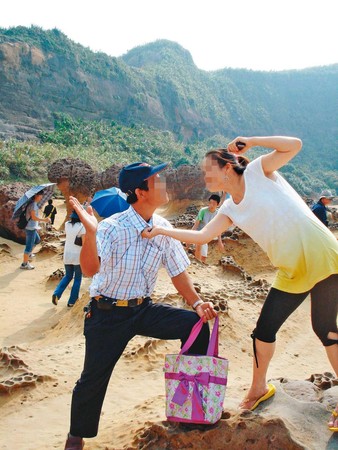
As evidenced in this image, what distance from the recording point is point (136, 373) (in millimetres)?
3820

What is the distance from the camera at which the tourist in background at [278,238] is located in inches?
87.0

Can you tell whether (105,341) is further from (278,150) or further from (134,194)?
(278,150)

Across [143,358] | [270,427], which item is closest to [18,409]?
[143,358]

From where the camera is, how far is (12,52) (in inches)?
1697

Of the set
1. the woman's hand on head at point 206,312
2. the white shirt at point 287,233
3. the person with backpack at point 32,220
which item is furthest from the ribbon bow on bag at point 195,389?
the person with backpack at point 32,220

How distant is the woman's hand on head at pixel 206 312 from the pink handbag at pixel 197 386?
222 mm

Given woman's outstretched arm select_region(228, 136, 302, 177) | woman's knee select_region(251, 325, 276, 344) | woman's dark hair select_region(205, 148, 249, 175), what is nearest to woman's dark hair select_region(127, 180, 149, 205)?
woman's dark hair select_region(205, 148, 249, 175)

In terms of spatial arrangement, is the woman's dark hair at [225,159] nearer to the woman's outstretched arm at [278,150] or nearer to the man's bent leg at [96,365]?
the woman's outstretched arm at [278,150]

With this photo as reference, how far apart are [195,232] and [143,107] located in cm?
5385

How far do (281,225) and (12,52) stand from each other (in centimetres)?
4672

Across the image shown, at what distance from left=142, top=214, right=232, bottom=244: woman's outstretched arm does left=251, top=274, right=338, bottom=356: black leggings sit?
0.44 metres

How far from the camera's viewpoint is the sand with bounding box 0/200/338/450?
7.35ft

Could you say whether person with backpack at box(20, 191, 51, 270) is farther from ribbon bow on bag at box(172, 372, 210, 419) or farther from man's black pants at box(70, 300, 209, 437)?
ribbon bow on bag at box(172, 372, 210, 419)

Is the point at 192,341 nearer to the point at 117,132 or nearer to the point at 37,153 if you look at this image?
the point at 37,153
